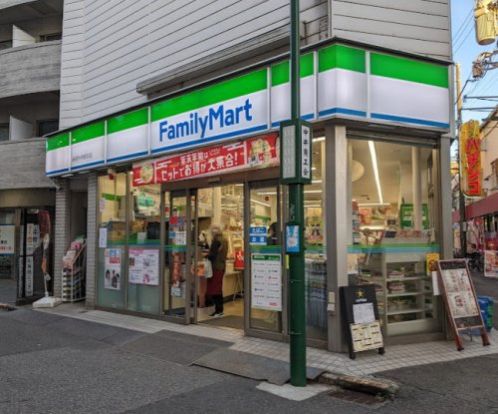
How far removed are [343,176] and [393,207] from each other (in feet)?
3.95

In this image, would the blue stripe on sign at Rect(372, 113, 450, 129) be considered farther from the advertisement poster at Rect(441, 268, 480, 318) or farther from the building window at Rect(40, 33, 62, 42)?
the building window at Rect(40, 33, 62, 42)

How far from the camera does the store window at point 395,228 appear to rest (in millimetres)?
7633

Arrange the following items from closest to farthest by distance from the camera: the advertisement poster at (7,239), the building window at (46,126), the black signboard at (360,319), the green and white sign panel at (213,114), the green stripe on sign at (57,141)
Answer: the black signboard at (360,319), the green and white sign panel at (213,114), the green stripe on sign at (57,141), the building window at (46,126), the advertisement poster at (7,239)

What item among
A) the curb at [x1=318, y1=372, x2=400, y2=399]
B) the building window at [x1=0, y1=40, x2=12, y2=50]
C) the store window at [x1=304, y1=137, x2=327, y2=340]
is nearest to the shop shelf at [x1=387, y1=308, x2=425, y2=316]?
the store window at [x1=304, y1=137, x2=327, y2=340]

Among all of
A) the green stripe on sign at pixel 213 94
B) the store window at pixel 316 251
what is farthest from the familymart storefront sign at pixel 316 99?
the store window at pixel 316 251

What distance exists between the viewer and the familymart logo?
8266 mm

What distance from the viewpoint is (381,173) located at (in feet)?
25.9

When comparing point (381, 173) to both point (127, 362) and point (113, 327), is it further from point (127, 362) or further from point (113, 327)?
point (113, 327)

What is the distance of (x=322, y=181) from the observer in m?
7.62

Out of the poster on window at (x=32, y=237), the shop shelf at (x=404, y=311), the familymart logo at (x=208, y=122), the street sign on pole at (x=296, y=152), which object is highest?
the familymart logo at (x=208, y=122)

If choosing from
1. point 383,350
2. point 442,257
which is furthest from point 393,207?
point 383,350

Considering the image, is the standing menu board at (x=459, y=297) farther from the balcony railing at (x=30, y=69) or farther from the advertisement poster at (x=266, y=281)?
the balcony railing at (x=30, y=69)

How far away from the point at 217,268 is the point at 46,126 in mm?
9671

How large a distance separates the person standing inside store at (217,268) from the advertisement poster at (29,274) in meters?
5.12
